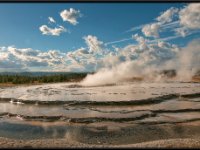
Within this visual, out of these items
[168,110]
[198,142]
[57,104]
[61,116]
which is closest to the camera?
[198,142]

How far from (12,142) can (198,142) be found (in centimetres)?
801

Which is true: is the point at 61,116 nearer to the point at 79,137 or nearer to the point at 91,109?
the point at 91,109

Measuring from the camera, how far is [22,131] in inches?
650

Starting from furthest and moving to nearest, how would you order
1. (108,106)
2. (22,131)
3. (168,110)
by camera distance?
(108,106)
(168,110)
(22,131)

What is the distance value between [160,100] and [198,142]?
16.0 metres

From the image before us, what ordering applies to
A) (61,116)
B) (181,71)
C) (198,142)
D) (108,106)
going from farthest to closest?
(181,71), (108,106), (61,116), (198,142)

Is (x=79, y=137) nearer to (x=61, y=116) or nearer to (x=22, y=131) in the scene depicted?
(x=22, y=131)

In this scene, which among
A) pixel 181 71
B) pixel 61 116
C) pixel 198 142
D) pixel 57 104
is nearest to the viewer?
pixel 198 142

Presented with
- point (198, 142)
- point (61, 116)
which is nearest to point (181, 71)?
point (61, 116)

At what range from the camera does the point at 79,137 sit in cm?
1484

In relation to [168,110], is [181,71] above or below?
above

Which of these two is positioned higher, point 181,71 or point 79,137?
point 181,71

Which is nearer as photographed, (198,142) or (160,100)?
(198,142)

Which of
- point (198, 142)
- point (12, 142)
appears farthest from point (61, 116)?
point (198, 142)
